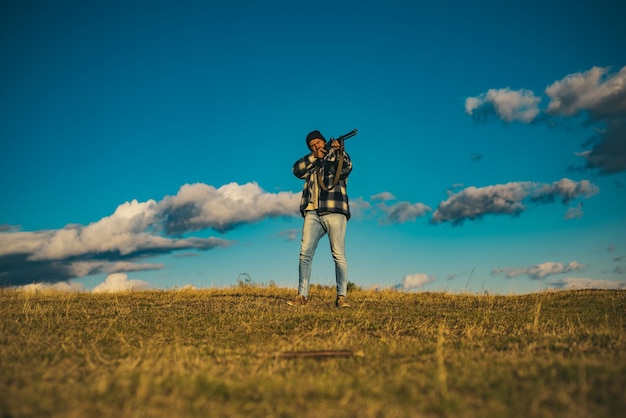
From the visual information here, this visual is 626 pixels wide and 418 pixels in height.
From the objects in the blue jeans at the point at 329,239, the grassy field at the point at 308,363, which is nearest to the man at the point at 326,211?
the blue jeans at the point at 329,239

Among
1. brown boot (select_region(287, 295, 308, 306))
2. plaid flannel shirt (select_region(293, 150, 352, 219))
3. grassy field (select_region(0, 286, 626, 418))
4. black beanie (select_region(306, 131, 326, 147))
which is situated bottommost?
grassy field (select_region(0, 286, 626, 418))

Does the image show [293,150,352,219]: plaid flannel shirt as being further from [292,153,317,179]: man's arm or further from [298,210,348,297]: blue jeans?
[298,210,348,297]: blue jeans

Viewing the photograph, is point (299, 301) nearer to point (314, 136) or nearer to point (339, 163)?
point (339, 163)

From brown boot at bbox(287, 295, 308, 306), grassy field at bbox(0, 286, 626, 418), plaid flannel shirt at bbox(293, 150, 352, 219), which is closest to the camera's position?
grassy field at bbox(0, 286, 626, 418)

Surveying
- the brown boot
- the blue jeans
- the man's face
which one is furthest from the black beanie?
the brown boot

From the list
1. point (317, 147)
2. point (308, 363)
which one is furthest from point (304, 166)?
point (308, 363)

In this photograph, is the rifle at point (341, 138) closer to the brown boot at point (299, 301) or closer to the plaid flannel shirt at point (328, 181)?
the plaid flannel shirt at point (328, 181)

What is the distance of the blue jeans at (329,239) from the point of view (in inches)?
384

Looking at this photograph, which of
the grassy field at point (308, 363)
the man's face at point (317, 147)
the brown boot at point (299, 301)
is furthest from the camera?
the man's face at point (317, 147)

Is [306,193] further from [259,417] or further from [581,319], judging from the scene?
[259,417]

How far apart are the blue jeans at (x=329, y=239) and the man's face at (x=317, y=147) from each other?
1.16 m

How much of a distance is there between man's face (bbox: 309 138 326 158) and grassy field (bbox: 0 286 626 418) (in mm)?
3009

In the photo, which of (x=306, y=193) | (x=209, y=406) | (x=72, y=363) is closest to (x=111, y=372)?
(x=72, y=363)

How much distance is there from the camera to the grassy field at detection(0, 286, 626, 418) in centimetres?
329
